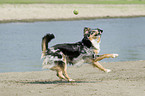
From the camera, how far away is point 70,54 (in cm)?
863

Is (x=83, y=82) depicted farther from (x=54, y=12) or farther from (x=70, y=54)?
(x=54, y=12)

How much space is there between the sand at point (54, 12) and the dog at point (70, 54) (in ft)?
98.9

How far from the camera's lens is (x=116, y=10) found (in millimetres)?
50250

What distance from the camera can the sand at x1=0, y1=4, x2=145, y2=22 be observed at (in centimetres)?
4016

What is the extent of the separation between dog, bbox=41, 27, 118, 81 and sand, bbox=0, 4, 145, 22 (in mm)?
30134

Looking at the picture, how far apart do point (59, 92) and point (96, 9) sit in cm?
4159

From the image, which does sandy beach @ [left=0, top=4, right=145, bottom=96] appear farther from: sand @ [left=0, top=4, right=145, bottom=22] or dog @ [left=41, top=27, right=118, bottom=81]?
sand @ [left=0, top=4, right=145, bottom=22]

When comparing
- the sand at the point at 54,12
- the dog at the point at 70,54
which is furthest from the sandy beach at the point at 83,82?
the sand at the point at 54,12

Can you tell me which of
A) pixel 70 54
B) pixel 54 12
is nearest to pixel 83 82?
pixel 70 54

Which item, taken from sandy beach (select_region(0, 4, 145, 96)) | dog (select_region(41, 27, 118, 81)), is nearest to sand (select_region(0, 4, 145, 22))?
sandy beach (select_region(0, 4, 145, 96))

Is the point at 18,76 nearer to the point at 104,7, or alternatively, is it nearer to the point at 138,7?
the point at 104,7

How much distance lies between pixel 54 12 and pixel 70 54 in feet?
117

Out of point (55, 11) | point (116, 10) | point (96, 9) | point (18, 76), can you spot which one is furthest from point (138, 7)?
point (18, 76)

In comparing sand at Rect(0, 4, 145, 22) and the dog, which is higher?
sand at Rect(0, 4, 145, 22)
